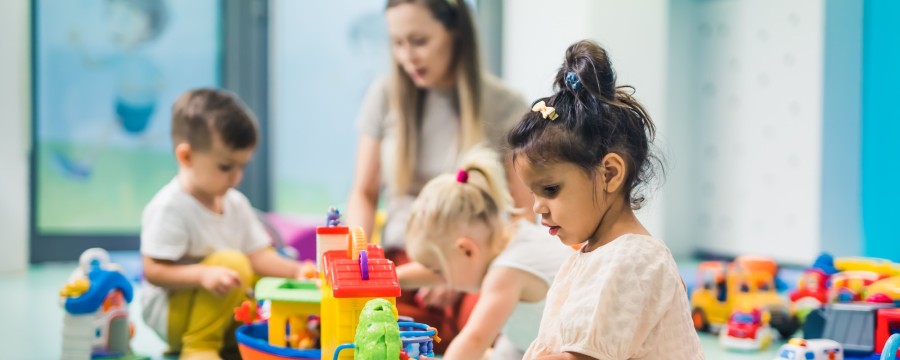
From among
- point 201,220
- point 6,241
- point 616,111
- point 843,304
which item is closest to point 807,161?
point 843,304

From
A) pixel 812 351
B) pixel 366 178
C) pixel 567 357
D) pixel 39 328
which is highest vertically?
pixel 366 178

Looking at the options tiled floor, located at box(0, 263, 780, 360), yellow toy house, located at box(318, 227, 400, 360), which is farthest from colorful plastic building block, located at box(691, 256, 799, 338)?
yellow toy house, located at box(318, 227, 400, 360)

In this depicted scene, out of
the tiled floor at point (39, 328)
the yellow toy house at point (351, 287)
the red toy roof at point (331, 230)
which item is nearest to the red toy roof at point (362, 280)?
the yellow toy house at point (351, 287)

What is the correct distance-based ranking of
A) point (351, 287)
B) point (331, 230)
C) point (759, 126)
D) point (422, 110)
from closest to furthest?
point (351, 287) → point (331, 230) → point (422, 110) → point (759, 126)

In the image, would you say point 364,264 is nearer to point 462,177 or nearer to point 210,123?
point 462,177

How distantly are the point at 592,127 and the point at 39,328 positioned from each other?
1.86 meters

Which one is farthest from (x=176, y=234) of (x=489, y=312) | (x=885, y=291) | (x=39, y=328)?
(x=885, y=291)

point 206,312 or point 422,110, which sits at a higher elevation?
point 422,110

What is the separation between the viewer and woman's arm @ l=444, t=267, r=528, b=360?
1529 mm

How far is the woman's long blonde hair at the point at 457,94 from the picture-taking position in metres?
2.21

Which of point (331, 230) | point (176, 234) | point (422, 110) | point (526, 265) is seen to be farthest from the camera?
point (422, 110)

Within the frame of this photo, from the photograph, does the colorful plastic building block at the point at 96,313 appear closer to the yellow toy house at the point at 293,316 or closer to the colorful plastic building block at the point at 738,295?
the yellow toy house at the point at 293,316

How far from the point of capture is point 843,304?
74.7 inches

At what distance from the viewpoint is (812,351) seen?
1682 mm
